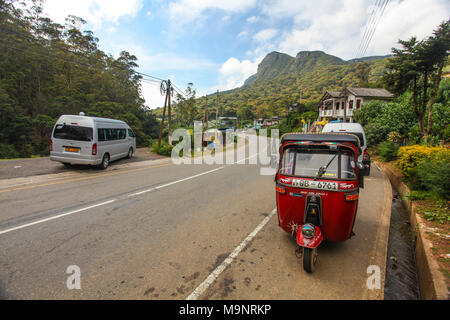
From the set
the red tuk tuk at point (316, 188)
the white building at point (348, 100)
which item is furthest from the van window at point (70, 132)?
the white building at point (348, 100)

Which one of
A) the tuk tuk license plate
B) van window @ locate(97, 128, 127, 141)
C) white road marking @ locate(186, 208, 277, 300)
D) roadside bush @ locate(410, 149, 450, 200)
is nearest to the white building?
roadside bush @ locate(410, 149, 450, 200)

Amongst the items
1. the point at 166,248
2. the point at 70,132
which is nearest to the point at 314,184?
the point at 166,248

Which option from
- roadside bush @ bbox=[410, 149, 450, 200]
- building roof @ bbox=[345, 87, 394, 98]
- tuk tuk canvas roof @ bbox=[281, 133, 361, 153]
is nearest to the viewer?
tuk tuk canvas roof @ bbox=[281, 133, 361, 153]

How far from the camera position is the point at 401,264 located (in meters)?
3.70

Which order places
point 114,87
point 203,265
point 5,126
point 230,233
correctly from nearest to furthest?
point 203,265 → point 230,233 → point 5,126 → point 114,87

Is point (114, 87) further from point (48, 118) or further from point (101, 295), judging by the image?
point (101, 295)

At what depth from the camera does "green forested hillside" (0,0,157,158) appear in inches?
931

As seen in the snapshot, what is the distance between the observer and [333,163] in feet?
12.1

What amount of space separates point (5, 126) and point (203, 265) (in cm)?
3005

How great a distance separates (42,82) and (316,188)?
38.2 metres

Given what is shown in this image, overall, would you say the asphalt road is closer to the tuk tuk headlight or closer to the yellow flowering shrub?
the tuk tuk headlight

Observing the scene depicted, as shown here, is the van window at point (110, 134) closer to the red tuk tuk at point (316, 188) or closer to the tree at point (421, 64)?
the red tuk tuk at point (316, 188)

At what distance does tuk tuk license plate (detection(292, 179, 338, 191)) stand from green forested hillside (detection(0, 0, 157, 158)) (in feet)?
61.3
